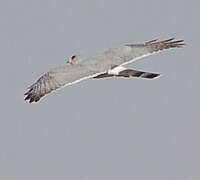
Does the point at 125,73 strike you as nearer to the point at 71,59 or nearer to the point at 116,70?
the point at 116,70

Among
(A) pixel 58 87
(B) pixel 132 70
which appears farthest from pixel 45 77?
(B) pixel 132 70

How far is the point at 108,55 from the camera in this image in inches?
1164

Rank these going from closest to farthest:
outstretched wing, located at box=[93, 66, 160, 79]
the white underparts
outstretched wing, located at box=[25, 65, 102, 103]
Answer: outstretched wing, located at box=[25, 65, 102, 103] < the white underparts < outstretched wing, located at box=[93, 66, 160, 79]

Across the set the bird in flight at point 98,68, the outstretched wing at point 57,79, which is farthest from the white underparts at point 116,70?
the outstretched wing at point 57,79

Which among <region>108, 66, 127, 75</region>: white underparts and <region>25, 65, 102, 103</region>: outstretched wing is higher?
<region>108, 66, 127, 75</region>: white underparts

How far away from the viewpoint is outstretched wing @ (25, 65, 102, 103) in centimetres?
2767

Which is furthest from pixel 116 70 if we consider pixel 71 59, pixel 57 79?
pixel 57 79

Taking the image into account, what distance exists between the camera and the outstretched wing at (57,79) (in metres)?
27.7

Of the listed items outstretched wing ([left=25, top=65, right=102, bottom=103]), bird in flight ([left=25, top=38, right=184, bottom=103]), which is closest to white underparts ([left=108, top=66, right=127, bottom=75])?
bird in flight ([left=25, top=38, right=184, bottom=103])

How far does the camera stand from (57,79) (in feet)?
91.5

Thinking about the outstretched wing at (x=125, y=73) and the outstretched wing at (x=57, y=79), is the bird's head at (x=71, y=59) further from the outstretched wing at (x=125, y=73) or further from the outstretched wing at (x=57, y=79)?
the outstretched wing at (x=57, y=79)

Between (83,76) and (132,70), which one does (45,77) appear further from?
(132,70)

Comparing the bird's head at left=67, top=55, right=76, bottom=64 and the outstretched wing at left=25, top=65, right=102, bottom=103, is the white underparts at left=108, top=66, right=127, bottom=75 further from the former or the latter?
the outstretched wing at left=25, top=65, right=102, bottom=103

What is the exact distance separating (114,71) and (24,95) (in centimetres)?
264
